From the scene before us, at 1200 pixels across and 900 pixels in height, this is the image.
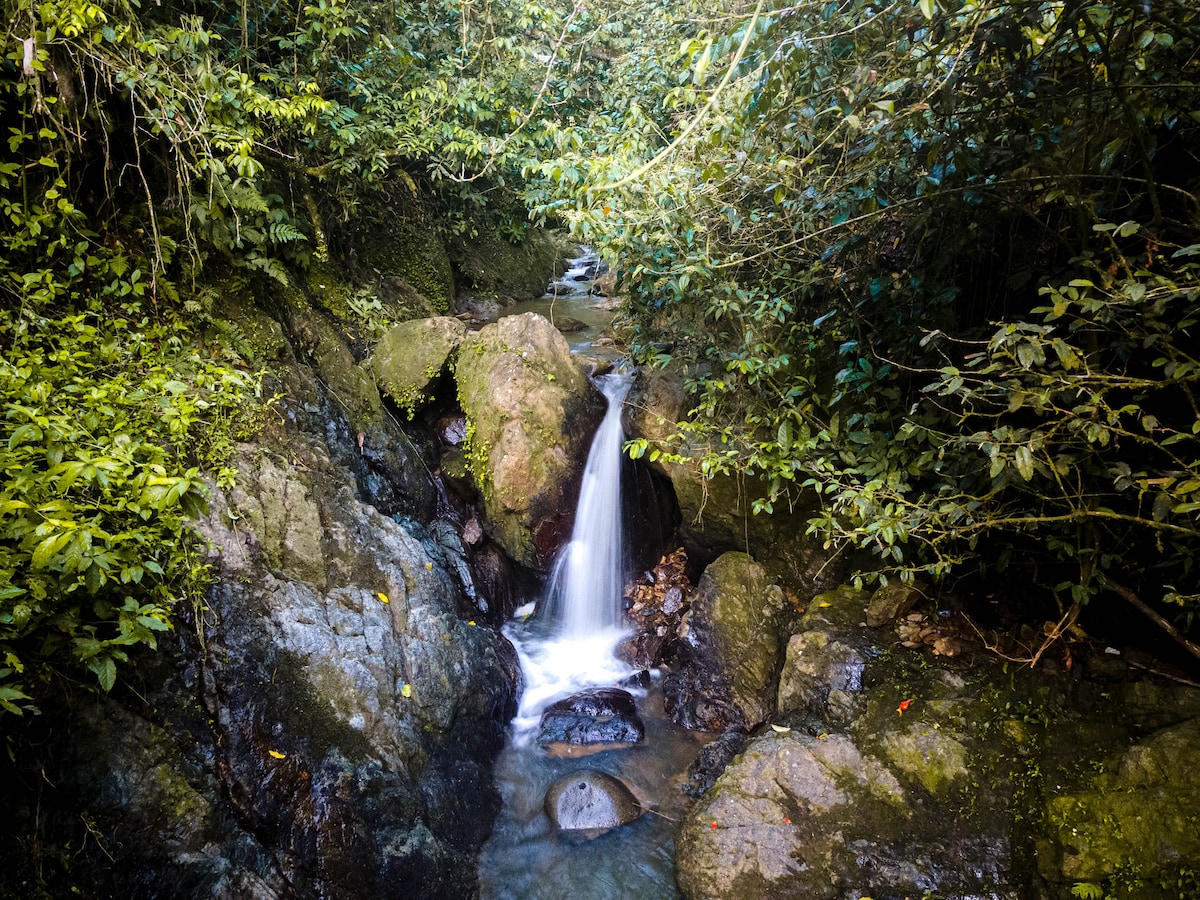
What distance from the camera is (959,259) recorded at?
390cm

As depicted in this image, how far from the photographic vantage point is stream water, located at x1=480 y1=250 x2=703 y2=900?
14.5 ft

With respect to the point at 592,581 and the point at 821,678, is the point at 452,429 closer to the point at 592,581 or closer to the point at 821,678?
the point at 592,581

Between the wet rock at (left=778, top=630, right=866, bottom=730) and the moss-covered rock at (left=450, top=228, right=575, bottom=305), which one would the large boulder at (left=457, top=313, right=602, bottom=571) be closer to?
the wet rock at (left=778, top=630, right=866, bottom=730)

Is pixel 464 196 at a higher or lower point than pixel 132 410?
higher

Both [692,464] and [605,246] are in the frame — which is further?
[692,464]

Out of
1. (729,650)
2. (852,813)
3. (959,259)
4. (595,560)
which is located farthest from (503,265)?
(852,813)

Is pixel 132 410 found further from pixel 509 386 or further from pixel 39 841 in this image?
pixel 509 386

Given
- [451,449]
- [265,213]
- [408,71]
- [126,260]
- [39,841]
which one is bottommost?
[39,841]

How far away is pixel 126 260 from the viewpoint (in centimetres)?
445

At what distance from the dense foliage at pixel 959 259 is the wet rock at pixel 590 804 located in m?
3.01

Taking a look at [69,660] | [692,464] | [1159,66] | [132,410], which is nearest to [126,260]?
[132,410]

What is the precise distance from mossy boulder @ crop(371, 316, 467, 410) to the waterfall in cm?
230

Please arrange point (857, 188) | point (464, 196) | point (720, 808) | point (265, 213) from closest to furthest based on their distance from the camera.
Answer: point (857, 188) < point (720, 808) < point (265, 213) < point (464, 196)

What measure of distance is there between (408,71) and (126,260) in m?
4.37
